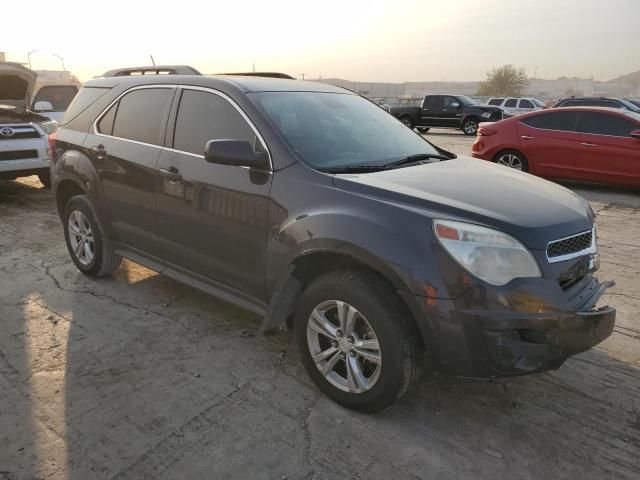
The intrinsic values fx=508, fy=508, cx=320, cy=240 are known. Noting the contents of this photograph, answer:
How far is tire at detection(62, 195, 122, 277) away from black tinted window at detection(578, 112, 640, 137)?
7912mm

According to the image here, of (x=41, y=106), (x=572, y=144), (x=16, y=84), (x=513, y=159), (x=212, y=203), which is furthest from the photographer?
(x=16, y=84)

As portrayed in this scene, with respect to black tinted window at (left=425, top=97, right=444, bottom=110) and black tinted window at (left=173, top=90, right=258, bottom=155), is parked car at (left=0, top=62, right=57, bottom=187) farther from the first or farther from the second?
black tinted window at (left=425, top=97, right=444, bottom=110)

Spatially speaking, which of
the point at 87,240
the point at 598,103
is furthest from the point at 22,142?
the point at 598,103

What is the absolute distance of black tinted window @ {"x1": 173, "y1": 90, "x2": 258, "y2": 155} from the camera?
10.6ft

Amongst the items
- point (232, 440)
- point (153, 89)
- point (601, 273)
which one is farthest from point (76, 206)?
point (601, 273)

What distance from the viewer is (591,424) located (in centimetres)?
271

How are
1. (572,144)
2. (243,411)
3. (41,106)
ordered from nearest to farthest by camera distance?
1. (243,411)
2. (572,144)
3. (41,106)

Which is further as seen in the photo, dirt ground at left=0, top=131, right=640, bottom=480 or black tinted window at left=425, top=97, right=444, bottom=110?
black tinted window at left=425, top=97, right=444, bottom=110

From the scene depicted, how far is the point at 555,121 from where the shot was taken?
9117mm

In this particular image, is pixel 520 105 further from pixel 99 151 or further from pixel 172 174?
pixel 172 174

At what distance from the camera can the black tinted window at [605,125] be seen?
27.5 feet

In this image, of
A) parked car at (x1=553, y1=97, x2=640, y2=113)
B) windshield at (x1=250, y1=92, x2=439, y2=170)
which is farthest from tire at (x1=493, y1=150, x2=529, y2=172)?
parked car at (x1=553, y1=97, x2=640, y2=113)

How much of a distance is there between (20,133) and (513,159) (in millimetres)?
8454

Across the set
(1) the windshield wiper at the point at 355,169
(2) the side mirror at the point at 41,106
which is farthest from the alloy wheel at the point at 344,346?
(2) the side mirror at the point at 41,106
